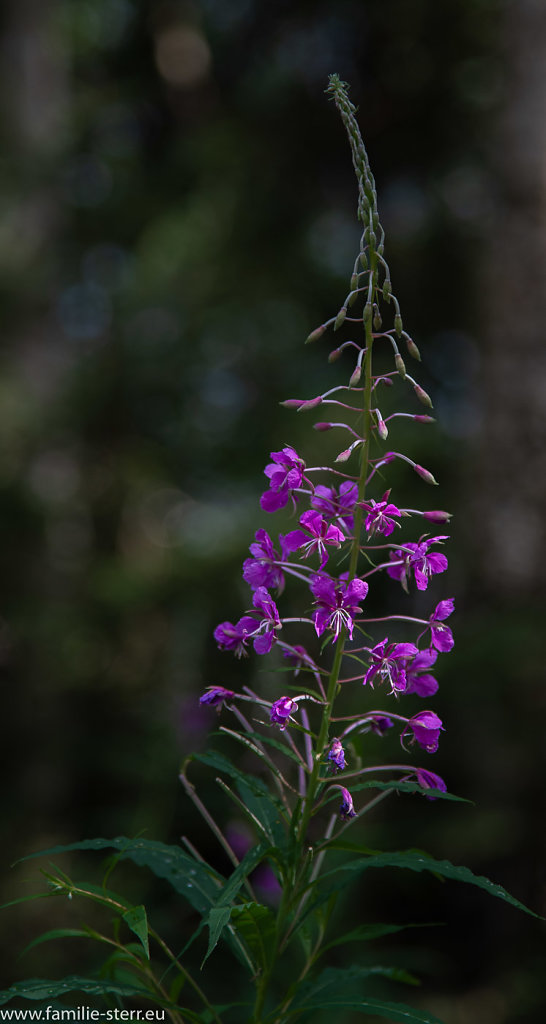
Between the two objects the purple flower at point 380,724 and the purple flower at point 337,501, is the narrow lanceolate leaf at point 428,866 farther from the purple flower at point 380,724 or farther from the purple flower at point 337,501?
the purple flower at point 337,501

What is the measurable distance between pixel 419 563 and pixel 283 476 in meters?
0.24

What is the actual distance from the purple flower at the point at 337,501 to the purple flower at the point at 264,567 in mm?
96

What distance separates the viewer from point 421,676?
1158 millimetres

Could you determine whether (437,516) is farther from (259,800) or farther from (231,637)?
(259,800)

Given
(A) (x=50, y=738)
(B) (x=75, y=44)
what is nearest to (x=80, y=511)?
(A) (x=50, y=738)

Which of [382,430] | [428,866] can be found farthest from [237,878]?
[382,430]

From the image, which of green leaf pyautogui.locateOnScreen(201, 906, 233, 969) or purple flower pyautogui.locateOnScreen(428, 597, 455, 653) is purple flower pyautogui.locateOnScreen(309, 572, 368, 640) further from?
green leaf pyautogui.locateOnScreen(201, 906, 233, 969)

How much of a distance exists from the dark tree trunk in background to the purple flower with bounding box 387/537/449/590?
3.30 metres

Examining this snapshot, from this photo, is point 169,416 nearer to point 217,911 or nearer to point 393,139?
point 393,139

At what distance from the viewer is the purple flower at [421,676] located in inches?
43.5

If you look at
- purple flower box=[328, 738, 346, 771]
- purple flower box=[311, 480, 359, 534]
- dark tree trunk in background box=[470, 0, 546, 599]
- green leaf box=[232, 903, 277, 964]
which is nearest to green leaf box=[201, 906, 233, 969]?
green leaf box=[232, 903, 277, 964]

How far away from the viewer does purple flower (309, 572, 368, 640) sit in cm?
102

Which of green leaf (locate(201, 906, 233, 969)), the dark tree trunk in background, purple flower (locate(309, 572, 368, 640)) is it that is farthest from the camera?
the dark tree trunk in background

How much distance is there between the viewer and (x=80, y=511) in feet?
21.6
